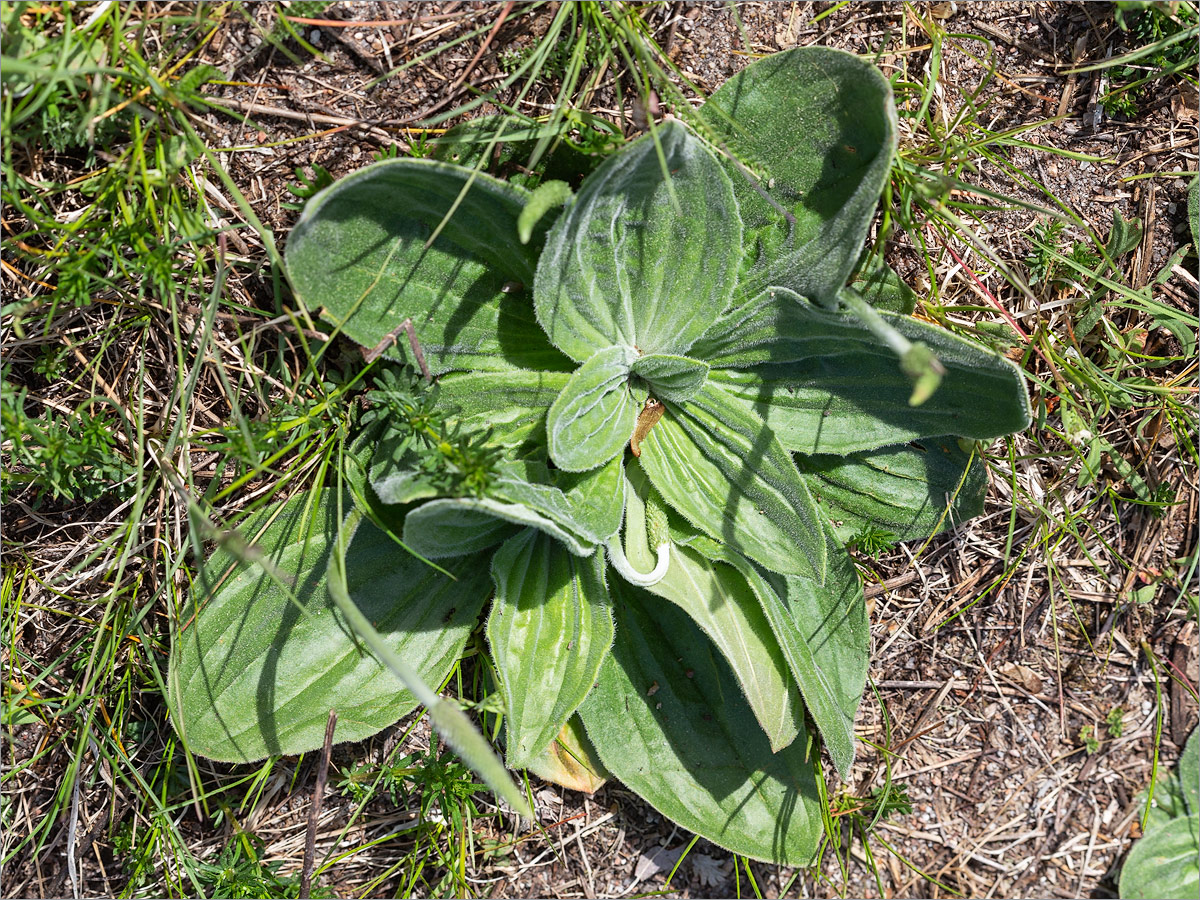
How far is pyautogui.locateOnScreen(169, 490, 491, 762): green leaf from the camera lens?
2.48m

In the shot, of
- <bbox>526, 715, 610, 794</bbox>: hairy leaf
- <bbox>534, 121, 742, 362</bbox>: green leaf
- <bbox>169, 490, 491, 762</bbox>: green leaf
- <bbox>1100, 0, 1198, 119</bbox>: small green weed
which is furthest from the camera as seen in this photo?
<bbox>526, 715, 610, 794</bbox>: hairy leaf

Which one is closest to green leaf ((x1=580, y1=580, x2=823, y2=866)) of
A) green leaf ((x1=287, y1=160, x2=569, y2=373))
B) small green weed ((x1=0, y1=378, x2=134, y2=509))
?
green leaf ((x1=287, y1=160, x2=569, y2=373))

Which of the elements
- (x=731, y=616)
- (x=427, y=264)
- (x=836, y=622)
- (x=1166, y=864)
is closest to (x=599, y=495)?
(x=731, y=616)

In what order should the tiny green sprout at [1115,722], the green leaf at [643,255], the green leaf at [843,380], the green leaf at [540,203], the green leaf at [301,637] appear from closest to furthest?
the green leaf at [540,203]
the green leaf at [643,255]
the green leaf at [843,380]
the green leaf at [301,637]
the tiny green sprout at [1115,722]

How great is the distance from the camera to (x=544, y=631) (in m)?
2.49

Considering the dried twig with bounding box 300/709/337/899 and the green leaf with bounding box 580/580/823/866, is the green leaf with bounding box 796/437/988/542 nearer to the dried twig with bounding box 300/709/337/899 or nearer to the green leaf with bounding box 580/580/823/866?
the green leaf with bounding box 580/580/823/866

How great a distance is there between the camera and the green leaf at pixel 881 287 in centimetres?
251

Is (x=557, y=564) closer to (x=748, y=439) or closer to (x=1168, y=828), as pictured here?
(x=748, y=439)

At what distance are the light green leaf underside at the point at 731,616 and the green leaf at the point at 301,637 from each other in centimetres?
51

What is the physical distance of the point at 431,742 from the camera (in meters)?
2.80

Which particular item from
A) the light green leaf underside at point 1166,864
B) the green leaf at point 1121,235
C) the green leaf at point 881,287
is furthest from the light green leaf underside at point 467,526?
the light green leaf underside at point 1166,864

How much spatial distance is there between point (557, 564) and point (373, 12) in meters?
1.66

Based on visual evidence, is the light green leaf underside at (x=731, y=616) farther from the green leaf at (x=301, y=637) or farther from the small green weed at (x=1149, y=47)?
the small green weed at (x=1149, y=47)

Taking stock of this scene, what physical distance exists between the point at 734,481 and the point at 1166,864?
224cm
